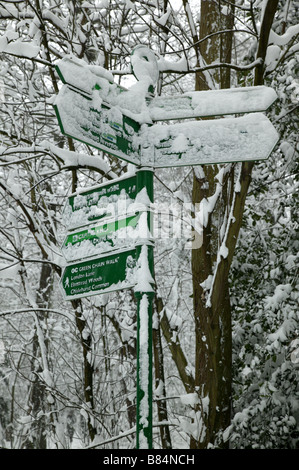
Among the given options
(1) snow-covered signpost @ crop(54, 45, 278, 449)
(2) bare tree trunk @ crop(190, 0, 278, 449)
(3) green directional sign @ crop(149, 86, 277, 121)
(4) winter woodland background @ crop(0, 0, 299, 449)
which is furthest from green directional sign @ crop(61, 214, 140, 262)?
(2) bare tree trunk @ crop(190, 0, 278, 449)

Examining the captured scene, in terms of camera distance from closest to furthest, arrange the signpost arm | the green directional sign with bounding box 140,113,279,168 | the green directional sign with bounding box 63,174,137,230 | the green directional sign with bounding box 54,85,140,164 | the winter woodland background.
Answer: the green directional sign with bounding box 54,85,140,164 → the signpost arm → the green directional sign with bounding box 140,113,279,168 → the green directional sign with bounding box 63,174,137,230 → the winter woodland background

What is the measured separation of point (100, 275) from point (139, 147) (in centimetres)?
70

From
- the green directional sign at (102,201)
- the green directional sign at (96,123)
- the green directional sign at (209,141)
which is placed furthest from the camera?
the green directional sign at (102,201)

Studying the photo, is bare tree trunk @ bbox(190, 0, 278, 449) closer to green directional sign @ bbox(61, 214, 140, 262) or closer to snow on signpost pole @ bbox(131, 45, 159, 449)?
green directional sign @ bbox(61, 214, 140, 262)

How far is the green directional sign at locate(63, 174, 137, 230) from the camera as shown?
105 inches

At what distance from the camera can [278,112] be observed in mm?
5125

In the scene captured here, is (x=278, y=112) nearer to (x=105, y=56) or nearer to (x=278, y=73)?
(x=278, y=73)

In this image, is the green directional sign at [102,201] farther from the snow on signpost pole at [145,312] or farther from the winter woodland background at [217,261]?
the winter woodland background at [217,261]

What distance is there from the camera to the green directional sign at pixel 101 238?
2.59 meters

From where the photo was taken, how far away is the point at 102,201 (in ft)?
9.10

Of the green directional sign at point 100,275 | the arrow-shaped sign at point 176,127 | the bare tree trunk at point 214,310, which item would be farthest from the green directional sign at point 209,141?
the bare tree trunk at point 214,310

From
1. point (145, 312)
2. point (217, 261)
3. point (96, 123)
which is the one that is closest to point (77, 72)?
point (96, 123)

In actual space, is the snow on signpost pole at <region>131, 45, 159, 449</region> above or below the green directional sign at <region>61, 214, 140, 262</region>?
below
